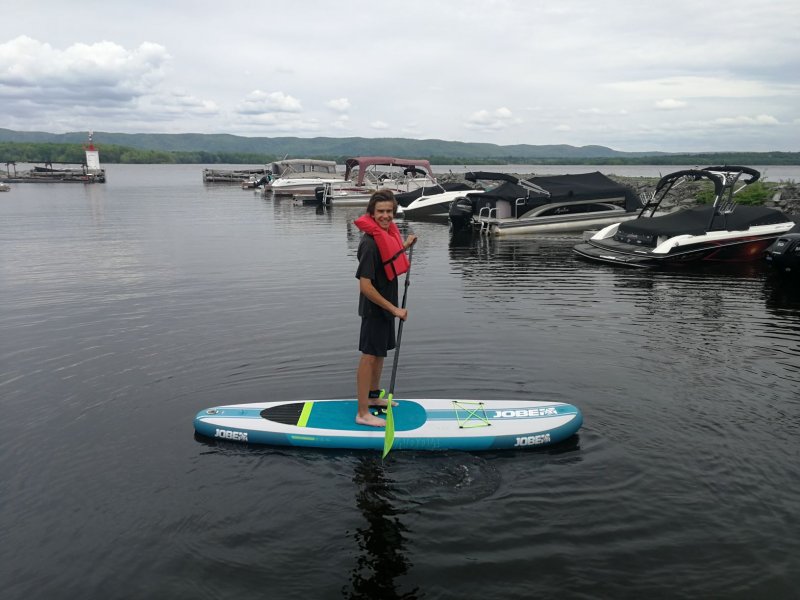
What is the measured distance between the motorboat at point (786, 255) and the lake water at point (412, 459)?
1484 mm

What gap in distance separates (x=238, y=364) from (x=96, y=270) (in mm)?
10388

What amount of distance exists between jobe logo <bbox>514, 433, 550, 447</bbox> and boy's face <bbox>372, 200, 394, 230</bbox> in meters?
2.70

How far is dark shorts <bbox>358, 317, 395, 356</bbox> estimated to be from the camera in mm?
6469

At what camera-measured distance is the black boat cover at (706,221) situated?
17.5 metres

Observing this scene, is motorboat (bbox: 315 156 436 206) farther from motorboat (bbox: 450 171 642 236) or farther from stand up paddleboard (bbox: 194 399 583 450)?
stand up paddleboard (bbox: 194 399 583 450)

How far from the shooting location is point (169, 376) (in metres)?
8.60

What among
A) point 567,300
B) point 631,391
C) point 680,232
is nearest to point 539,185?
point 680,232

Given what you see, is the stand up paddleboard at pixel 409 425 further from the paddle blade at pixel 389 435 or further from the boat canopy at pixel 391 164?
→ the boat canopy at pixel 391 164

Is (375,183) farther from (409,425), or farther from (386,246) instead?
(409,425)

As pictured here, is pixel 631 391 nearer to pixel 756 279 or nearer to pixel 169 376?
pixel 169 376

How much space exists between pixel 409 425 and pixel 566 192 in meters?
22.4

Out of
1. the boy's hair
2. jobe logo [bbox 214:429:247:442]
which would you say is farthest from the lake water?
the boy's hair

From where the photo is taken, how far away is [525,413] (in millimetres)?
6727

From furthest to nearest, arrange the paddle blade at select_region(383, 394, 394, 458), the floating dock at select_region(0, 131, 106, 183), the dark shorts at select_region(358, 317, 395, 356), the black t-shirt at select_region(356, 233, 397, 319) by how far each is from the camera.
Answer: the floating dock at select_region(0, 131, 106, 183), the dark shorts at select_region(358, 317, 395, 356), the black t-shirt at select_region(356, 233, 397, 319), the paddle blade at select_region(383, 394, 394, 458)
